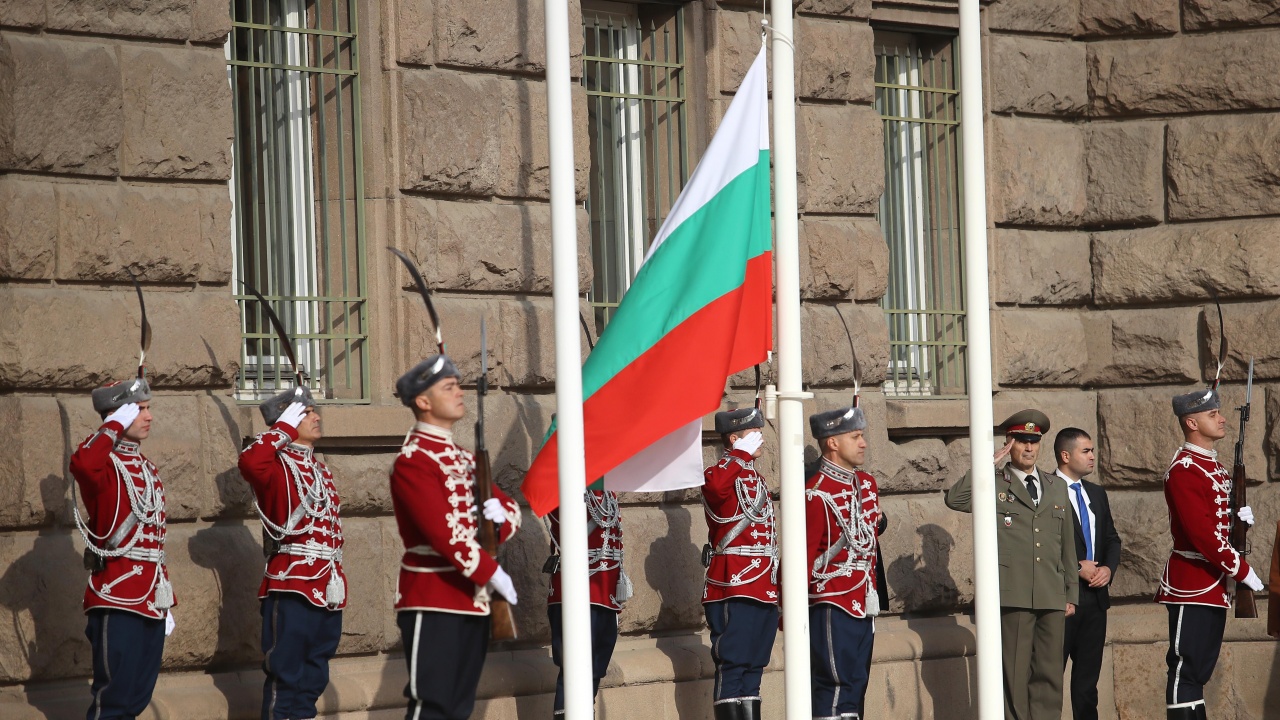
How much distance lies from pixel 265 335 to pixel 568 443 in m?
3.11

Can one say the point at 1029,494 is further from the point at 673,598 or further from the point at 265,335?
the point at 265,335

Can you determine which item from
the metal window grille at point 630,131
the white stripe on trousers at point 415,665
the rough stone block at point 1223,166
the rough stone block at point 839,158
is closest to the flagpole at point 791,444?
the white stripe on trousers at point 415,665

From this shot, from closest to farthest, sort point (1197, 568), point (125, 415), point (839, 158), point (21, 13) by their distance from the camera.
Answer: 1. point (125, 415)
2. point (21, 13)
3. point (1197, 568)
4. point (839, 158)

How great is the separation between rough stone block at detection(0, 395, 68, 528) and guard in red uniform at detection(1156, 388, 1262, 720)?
19.8 feet

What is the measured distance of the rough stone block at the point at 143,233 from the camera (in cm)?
823

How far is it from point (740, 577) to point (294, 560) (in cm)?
241

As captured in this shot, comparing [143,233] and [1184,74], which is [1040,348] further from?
[143,233]

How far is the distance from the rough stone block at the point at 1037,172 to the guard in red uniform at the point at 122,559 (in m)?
6.27

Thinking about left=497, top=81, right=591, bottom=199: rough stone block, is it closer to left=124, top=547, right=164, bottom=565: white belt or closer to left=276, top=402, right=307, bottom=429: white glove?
left=276, top=402, right=307, bottom=429: white glove

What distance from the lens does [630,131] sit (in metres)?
10.8

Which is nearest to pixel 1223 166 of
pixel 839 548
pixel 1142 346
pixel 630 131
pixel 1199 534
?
pixel 1142 346

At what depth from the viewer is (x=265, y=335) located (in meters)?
9.17

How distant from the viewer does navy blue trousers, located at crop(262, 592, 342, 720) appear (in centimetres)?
823

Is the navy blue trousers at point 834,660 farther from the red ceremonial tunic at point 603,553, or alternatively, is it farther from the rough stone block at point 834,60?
the rough stone block at point 834,60
